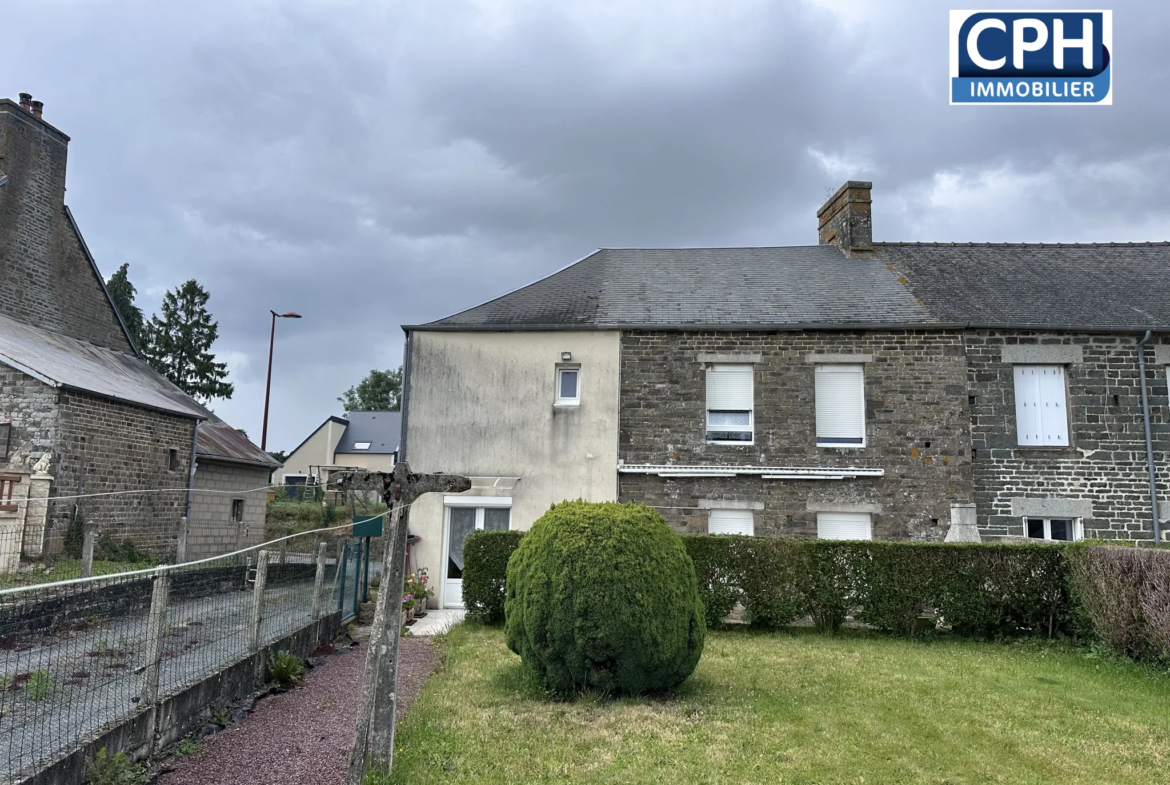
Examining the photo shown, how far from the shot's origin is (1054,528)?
12734 millimetres

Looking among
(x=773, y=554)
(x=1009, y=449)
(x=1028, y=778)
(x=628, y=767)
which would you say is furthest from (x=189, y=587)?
(x=1009, y=449)

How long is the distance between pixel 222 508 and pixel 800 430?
49.1 feet

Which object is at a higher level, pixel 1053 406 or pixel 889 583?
pixel 1053 406

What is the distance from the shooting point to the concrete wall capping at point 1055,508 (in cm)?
1254

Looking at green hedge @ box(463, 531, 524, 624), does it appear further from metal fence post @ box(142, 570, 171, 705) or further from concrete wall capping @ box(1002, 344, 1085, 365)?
concrete wall capping @ box(1002, 344, 1085, 365)

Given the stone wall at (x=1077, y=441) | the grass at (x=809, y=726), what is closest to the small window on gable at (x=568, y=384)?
the grass at (x=809, y=726)

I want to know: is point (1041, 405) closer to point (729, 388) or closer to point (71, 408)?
point (729, 388)

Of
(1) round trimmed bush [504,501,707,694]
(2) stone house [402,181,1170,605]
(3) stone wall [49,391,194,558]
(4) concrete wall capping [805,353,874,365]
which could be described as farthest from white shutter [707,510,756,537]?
(3) stone wall [49,391,194,558]

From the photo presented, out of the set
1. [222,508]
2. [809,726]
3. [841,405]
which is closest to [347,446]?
→ [222,508]

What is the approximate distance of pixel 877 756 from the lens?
16.6 ft

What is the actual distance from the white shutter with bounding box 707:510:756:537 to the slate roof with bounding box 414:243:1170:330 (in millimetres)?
3287

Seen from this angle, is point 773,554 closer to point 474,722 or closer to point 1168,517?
point 474,722

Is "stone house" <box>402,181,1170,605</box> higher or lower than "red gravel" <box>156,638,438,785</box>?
higher

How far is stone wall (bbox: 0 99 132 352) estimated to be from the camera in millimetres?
17391
